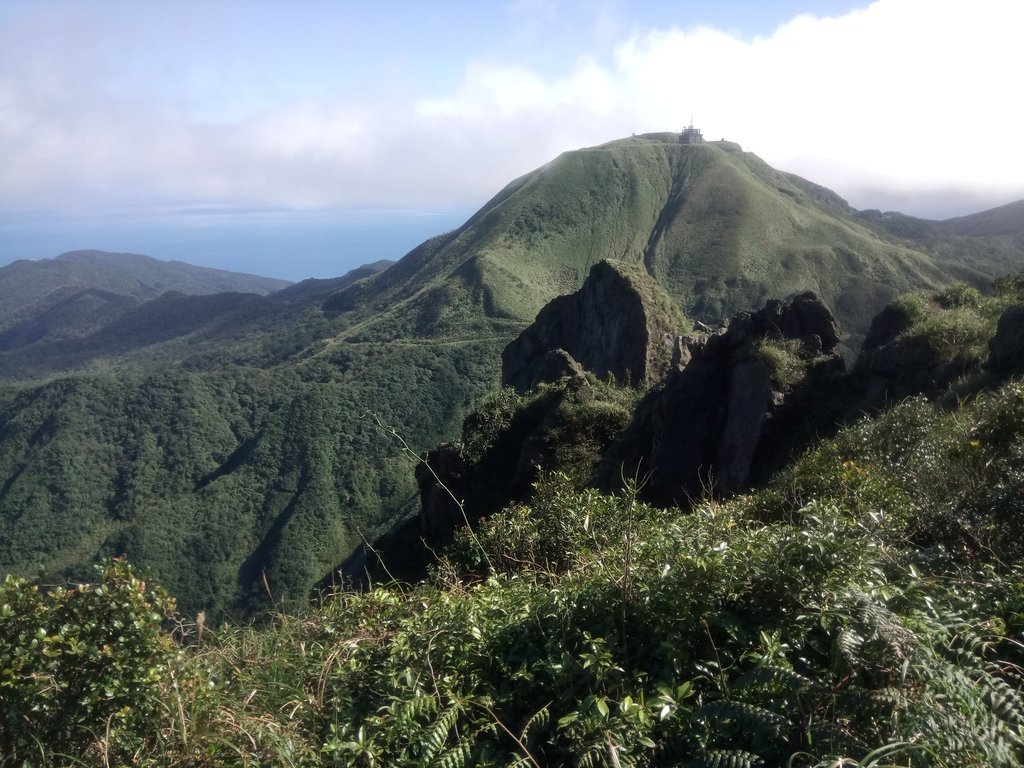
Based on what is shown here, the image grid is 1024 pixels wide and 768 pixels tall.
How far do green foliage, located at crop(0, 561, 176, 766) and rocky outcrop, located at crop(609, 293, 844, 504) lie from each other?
987 centimetres

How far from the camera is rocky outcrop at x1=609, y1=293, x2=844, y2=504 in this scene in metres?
12.5

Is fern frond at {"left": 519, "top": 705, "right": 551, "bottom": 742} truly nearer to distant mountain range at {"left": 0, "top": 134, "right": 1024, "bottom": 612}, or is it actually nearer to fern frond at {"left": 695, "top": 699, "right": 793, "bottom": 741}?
fern frond at {"left": 695, "top": 699, "right": 793, "bottom": 741}

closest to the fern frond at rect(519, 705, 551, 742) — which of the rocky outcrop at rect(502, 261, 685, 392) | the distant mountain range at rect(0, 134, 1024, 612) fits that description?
the distant mountain range at rect(0, 134, 1024, 612)

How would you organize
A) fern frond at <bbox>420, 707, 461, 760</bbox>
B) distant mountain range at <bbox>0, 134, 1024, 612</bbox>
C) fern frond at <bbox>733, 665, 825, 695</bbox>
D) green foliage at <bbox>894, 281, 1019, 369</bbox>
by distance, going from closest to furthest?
fern frond at <bbox>733, 665, 825, 695</bbox> → fern frond at <bbox>420, 707, 461, 760</bbox> → green foliage at <bbox>894, 281, 1019, 369</bbox> → distant mountain range at <bbox>0, 134, 1024, 612</bbox>

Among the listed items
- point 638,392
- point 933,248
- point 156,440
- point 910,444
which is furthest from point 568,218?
point 910,444

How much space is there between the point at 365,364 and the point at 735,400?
2548 inches

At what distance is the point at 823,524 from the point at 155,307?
19322cm

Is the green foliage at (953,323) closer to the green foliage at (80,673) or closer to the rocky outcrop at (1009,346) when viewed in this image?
the rocky outcrop at (1009,346)

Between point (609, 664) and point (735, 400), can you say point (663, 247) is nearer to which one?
point (735, 400)

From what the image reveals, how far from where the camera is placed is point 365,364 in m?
74.6

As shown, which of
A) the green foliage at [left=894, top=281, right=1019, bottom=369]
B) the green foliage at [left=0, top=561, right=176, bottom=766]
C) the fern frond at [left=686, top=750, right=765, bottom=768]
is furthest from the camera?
the green foliage at [left=894, top=281, right=1019, bottom=369]

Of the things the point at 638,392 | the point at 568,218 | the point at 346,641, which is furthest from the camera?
the point at 568,218

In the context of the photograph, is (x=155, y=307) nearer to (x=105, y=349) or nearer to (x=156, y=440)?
(x=105, y=349)

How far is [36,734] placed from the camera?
3.01 meters
